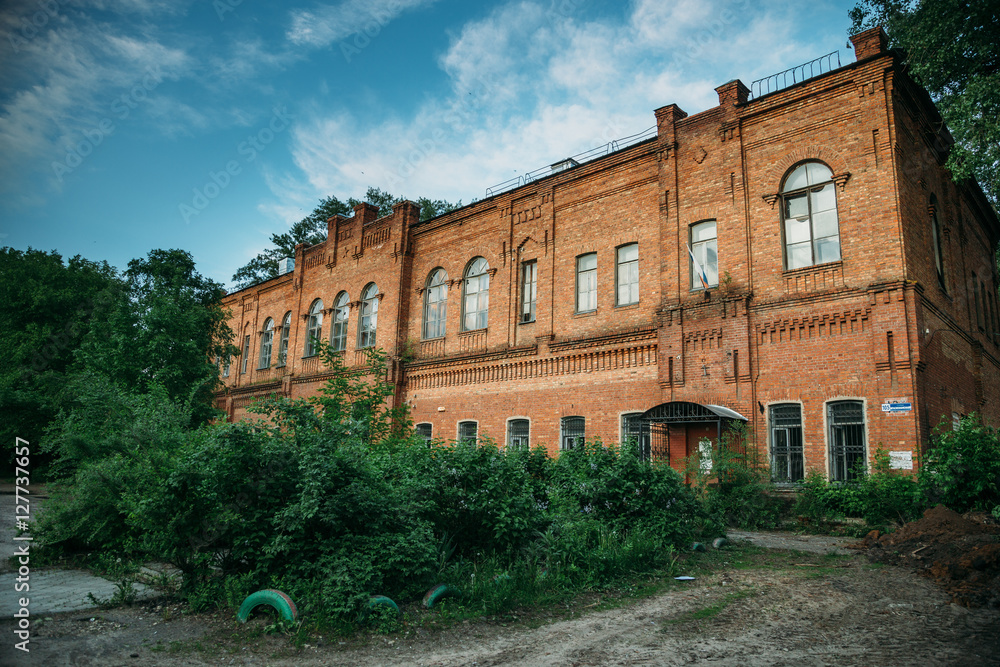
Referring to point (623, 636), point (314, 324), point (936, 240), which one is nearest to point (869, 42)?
point (936, 240)

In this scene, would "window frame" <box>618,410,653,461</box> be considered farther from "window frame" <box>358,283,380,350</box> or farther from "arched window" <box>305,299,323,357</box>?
"arched window" <box>305,299,323,357</box>

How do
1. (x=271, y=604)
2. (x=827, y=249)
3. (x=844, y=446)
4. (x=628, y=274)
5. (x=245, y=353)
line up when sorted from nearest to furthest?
1. (x=271, y=604)
2. (x=844, y=446)
3. (x=827, y=249)
4. (x=628, y=274)
5. (x=245, y=353)

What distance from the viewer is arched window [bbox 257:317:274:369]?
90.3 feet

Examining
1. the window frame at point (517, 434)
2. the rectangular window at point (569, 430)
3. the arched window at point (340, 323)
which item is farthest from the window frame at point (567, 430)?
the arched window at point (340, 323)

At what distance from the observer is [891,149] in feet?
38.5

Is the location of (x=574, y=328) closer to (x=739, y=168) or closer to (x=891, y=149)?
(x=739, y=168)

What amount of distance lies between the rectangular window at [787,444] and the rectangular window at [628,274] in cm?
441

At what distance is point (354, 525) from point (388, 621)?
99 cm

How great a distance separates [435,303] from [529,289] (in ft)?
12.6

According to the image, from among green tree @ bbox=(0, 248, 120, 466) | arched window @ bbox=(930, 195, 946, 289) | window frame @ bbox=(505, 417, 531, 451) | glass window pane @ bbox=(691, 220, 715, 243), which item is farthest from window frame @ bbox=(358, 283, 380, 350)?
arched window @ bbox=(930, 195, 946, 289)

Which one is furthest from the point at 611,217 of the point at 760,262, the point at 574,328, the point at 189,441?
the point at 189,441

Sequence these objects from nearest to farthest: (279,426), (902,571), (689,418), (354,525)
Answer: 1. (354,525)
2. (279,426)
3. (902,571)
4. (689,418)

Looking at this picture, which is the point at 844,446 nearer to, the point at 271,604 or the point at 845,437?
the point at 845,437

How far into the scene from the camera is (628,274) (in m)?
15.5
